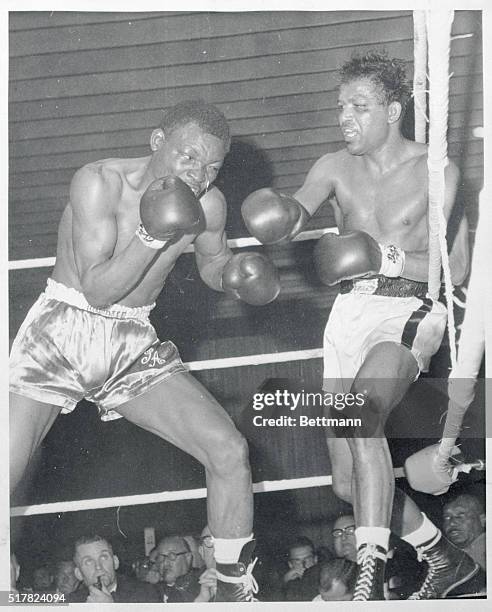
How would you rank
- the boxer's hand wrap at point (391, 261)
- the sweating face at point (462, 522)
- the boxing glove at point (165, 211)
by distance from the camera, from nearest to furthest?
the boxing glove at point (165, 211), the boxer's hand wrap at point (391, 261), the sweating face at point (462, 522)

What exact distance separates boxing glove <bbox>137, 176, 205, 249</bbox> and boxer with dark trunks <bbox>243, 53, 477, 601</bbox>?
16 centimetres

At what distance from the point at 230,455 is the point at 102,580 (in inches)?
16.5

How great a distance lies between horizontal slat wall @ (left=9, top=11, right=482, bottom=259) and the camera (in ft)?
5.67

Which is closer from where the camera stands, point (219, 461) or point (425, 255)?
point (219, 461)

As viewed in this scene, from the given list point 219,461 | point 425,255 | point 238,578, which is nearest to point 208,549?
point 238,578

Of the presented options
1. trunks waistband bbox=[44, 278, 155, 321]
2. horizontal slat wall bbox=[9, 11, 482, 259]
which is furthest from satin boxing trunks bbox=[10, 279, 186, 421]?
horizontal slat wall bbox=[9, 11, 482, 259]

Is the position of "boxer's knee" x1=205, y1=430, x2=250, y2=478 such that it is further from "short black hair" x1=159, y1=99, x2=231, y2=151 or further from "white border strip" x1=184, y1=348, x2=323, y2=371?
"short black hair" x1=159, y1=99, x2=231, y2=151

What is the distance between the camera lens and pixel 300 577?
1.67m

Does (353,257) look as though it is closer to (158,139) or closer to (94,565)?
(158,139)

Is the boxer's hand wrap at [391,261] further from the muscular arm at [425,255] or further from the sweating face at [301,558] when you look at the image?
the sweating face at [301,558]

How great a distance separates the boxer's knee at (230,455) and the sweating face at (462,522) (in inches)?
19.7

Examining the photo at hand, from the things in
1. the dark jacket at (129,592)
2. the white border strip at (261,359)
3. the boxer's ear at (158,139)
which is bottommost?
the dark jacket at (129,592)

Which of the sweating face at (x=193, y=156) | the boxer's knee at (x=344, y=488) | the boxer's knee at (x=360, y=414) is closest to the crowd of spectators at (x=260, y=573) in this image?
the boxer's knee at (x=344, y=488)

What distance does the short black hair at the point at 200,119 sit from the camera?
162 cm
